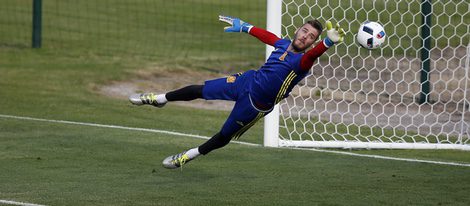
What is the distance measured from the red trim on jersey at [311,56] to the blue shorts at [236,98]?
24.7 inches

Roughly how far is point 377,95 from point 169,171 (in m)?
4.84

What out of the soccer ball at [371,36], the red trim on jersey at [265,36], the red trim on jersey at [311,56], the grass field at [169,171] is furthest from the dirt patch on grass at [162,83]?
the soccer ball at [371,36]

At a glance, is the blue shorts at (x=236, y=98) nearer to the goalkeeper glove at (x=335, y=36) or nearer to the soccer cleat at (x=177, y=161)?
the soccer cleat at (x=177, y=161)

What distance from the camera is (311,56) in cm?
954

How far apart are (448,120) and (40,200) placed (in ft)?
21.3

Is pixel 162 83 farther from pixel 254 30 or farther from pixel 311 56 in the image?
pixel 311 56

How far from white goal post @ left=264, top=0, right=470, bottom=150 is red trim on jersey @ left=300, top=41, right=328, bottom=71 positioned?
8.32 feet

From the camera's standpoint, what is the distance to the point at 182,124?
14.3m

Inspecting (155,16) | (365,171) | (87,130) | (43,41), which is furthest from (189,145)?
(155,16)

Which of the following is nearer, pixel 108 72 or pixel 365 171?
pixel 365 171

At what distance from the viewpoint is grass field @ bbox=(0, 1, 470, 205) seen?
9570 mm

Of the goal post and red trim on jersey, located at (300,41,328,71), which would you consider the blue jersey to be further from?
the goal post

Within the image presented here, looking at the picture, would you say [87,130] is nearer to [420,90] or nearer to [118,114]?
[118,114]

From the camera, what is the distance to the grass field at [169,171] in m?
9.57
